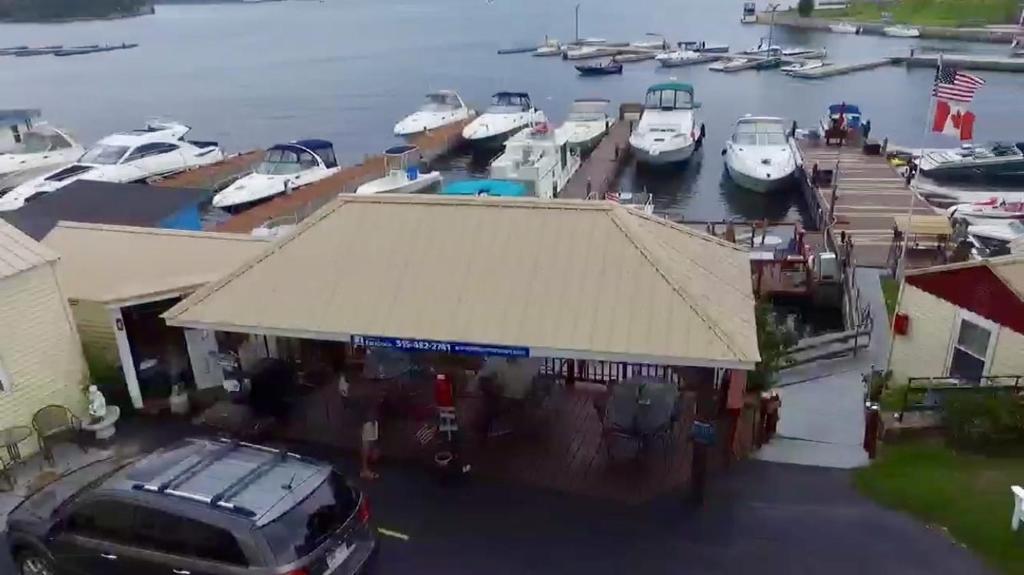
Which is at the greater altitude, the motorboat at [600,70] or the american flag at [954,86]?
the american flag at [954,86]

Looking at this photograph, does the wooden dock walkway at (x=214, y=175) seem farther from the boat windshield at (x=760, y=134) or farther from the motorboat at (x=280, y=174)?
the boat windshield at (x=760, y=134)

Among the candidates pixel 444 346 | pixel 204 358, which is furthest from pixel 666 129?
pixel 444 346

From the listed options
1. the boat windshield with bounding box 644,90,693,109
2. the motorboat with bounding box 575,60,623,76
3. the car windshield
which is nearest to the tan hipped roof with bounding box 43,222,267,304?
the car windshield

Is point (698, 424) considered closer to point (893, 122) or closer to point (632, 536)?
point (632, 536)

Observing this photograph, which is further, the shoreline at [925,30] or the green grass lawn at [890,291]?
the shoreline at [925,30]

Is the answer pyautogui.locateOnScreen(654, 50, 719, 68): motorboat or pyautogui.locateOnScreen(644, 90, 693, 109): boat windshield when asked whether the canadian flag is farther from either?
pyautogui.locateOnScreen(654, 50, 719, 68): motorboat

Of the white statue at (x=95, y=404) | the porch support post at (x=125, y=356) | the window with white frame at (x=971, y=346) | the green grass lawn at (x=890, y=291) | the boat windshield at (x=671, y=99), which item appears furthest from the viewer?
the boat windshield at (x=671, y=99)

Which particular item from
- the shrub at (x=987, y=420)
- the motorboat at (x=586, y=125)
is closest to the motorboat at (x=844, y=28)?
the motorboat at (x=586, y=125)
